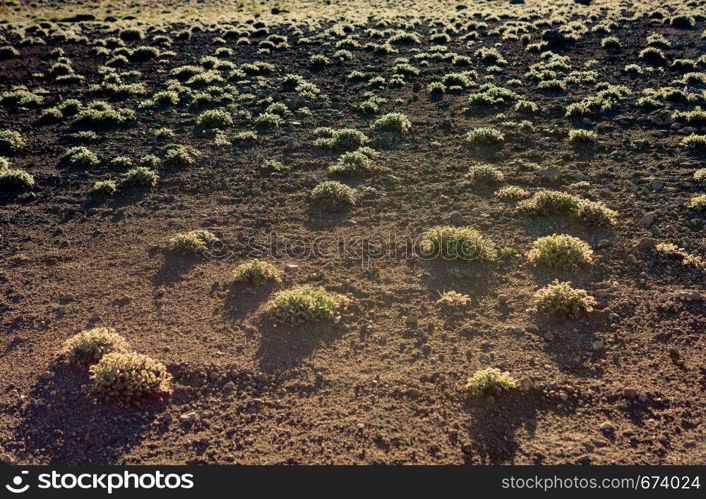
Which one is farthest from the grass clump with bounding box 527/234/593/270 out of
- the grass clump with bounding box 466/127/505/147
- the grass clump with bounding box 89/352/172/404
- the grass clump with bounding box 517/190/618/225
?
the grass clump with bounding box 89/352/172/404

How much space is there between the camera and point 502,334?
8031mm

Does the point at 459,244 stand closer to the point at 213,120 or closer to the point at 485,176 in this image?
the point at 485,176

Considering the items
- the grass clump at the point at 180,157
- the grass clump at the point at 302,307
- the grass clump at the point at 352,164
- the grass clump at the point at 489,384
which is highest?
the grass clump at the point at 180,157

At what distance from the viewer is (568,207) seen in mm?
10953

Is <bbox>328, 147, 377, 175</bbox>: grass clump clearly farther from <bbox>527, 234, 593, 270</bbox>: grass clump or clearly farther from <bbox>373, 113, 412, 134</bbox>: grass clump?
<bbox>527, 234, 593, 270</bbox>: grass clump

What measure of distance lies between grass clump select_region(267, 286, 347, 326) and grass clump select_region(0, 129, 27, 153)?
37.3ft

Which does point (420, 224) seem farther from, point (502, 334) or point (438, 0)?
point (438, 0)

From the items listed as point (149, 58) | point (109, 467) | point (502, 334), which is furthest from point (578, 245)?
point (149, 58)

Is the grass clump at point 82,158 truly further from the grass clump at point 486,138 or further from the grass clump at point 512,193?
the grass clump at point 512,193

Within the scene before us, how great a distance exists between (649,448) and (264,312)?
19.0 ft

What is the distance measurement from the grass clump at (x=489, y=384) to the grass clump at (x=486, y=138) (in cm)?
909

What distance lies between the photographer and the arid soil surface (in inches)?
257

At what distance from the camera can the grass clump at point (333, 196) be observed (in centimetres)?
1185

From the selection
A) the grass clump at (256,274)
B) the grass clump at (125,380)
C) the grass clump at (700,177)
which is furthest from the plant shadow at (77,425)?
the grass clump at (700,177)
